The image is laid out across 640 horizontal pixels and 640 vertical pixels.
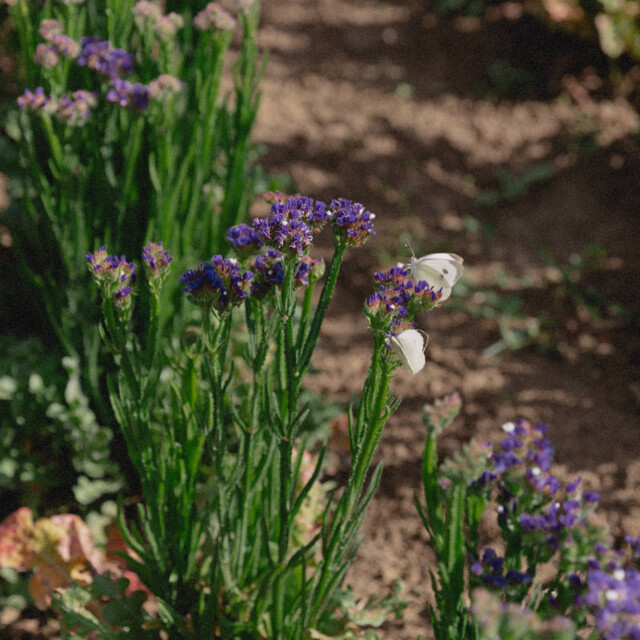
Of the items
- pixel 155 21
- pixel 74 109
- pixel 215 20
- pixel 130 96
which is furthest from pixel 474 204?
pixel 74 109

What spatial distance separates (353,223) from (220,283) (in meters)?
0.25

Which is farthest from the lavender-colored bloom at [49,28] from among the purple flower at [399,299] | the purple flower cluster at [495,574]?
the purple flower cluster at [495,574]

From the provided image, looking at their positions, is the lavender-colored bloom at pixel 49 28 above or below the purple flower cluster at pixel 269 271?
Result: above

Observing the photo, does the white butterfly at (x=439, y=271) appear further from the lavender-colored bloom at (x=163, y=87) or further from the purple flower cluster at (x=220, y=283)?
the lavender-colored bloom at (x=163, y=87)

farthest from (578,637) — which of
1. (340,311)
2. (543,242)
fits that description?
(543,242)

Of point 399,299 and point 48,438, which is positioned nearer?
point 399,299

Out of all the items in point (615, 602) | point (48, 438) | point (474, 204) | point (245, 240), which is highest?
point (474, 204)

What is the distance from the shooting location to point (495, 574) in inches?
45.1

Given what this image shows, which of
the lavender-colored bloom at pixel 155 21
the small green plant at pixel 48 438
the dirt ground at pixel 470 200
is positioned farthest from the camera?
the dirt ground at pixel 470 200

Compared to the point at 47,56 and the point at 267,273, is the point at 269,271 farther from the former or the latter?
the point at 47,56

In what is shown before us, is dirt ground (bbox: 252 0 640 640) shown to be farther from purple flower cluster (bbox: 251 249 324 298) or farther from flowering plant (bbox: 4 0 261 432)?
purple flower cluster (bbox: 251 249 324 298)

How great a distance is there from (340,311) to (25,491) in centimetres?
135

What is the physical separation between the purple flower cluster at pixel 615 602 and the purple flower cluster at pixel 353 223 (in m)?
0.64

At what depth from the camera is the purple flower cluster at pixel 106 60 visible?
1.93 metres
